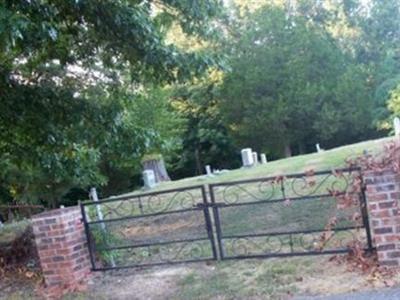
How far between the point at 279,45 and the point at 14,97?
2190 cm

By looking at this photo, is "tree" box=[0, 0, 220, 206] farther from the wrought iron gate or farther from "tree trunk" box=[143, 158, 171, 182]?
"tree trunk" box=[143, 158, 171, 182]

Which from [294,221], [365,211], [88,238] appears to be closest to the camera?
[365,211]

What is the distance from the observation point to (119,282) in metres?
5.68

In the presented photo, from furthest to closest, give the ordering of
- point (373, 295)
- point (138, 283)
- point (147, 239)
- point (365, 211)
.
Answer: point (147, 239)
point (138, 283)
point (365, 211)
point (373, 295)

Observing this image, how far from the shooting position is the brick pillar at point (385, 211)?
450 centimetres

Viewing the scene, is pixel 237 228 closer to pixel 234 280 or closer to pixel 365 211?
pixel 234 280

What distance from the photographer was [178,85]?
50.9 feet

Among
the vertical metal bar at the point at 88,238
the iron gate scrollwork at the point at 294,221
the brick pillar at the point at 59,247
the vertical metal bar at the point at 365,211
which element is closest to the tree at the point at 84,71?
the vertical metal bar at the point at 88,238

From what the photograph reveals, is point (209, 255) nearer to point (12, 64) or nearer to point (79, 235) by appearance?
point (79, 235)

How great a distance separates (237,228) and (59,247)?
2.74 metres

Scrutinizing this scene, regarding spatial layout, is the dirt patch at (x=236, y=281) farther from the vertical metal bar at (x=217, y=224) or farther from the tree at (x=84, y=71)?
the tree at (x=84, y=71)

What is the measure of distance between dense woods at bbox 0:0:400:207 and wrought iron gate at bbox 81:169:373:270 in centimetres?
122

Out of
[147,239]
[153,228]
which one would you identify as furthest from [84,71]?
[147,239]

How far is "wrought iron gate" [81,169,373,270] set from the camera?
17.2 feet
